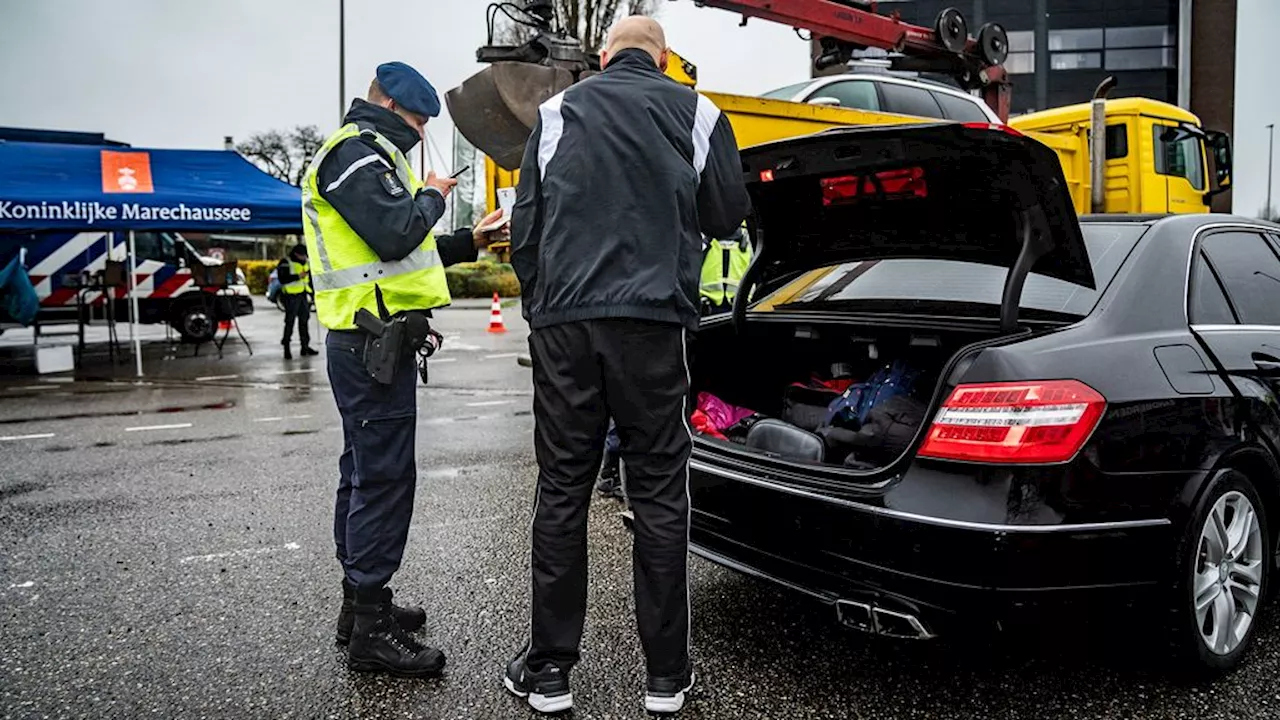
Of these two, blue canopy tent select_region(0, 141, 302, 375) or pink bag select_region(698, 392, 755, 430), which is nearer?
pink bag select_region(698, 392, 755, 430)

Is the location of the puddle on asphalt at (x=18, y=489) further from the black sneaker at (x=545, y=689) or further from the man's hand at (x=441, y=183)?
the black sneaker at (x=545, y=689)

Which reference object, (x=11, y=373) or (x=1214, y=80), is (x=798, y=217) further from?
(x=1214, y=80)

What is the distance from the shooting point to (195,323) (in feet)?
52.8

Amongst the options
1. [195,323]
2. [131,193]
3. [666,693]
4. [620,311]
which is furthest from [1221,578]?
[195,323]

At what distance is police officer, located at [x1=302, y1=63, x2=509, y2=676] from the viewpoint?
3.01m

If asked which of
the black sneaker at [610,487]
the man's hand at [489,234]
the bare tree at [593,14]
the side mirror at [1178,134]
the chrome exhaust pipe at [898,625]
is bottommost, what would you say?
the black sneaker at [610,487]

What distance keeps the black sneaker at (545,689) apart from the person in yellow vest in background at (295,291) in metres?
11.0

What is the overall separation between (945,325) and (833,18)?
23.3 feet

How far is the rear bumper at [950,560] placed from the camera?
8.18 ft

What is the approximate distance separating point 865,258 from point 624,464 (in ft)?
4.91

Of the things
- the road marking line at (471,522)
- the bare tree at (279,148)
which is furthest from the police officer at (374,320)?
the bare tree at (279,148)

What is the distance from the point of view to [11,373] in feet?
40.3

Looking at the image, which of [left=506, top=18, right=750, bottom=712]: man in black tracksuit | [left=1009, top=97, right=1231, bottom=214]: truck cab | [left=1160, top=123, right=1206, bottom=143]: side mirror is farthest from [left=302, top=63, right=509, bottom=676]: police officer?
[left=1160, top=123, right=1206, bottom=143]: side mirror

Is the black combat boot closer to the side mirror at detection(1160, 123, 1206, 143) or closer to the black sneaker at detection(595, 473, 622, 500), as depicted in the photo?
the black sneaker at detection(595, 473, 622, 500)
